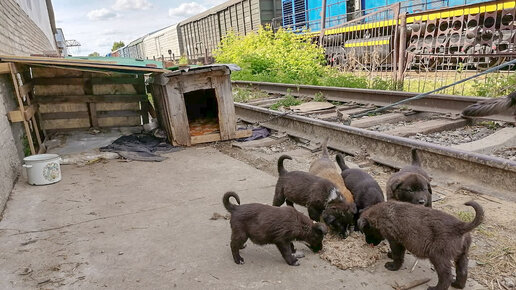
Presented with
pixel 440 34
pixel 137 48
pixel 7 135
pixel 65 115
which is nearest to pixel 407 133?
pixel 7 135

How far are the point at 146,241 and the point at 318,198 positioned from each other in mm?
1633

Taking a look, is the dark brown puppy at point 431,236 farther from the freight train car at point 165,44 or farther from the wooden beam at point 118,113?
the freight train car at point 165,44

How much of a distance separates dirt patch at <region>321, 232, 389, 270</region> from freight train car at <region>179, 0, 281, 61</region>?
21.1 meters

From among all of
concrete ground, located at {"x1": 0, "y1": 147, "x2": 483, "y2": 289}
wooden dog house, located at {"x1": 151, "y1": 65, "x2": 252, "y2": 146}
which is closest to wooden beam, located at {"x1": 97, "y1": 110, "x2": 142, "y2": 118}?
wooden dog house, located at {"x1": 151, "y1": 65, "x2": 252, "y2": 146}

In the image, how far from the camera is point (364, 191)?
361 cm

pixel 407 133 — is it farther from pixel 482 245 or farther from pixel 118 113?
pixel 118 113

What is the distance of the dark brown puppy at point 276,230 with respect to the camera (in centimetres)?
299

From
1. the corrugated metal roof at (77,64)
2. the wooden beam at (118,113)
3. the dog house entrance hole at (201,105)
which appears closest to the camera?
the corrugated metal roof at (77,64)

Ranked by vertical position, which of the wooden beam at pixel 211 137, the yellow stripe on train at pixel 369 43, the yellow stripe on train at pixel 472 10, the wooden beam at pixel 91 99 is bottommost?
the wooden beam at pixel 211 137

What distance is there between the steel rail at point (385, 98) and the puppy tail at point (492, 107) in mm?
2211

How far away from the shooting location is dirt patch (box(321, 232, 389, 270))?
2.93 meters

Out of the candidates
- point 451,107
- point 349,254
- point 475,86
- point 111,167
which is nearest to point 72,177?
point 111,167

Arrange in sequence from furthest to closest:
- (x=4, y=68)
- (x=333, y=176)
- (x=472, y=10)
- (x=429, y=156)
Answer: (x=472, y=10), (x=4, y=68), (x=429, y=156), (x=333, y=176)

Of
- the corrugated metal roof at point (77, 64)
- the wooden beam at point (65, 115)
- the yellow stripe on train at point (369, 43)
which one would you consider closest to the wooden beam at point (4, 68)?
the corrugated metal roof at point (77, 64)
